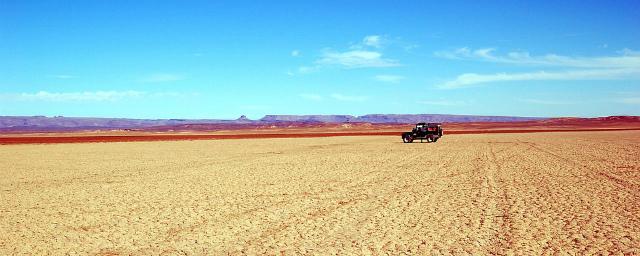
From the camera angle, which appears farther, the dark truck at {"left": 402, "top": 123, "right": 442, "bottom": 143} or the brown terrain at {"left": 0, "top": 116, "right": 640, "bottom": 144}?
the brown terrain at {"left": 0, "top": 116, "right": 640, "bottom": 144}

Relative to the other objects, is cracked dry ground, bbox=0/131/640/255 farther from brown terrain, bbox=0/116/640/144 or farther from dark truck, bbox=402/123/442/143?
brown terrain, bbox=0/116/640/144

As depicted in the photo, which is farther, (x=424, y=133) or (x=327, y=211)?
(x=424, y=133)

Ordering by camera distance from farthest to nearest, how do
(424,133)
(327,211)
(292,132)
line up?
(292,132) → (424,133) → (327,211)

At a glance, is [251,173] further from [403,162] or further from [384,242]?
[384,242]

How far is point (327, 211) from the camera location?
1126 cm

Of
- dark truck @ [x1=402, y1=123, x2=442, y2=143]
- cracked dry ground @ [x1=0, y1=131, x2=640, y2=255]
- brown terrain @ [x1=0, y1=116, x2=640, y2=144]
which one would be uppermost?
dark truck @ [x1=402, y1=123, x2=442, y2=143]

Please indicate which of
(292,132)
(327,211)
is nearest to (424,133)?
(327,211)

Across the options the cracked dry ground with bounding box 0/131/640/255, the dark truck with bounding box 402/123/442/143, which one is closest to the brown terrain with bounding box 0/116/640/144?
the dark truck with bounding box 402/123/442/143

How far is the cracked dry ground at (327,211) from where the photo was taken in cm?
838

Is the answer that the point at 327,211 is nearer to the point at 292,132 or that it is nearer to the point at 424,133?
the point at 424,133

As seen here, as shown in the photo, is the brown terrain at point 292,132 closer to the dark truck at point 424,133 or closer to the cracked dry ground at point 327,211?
the dark truck at point 424,133

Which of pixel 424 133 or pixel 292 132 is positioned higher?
pixel 424 133

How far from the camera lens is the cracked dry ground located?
330 inches

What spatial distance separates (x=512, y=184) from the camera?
15367 mm
